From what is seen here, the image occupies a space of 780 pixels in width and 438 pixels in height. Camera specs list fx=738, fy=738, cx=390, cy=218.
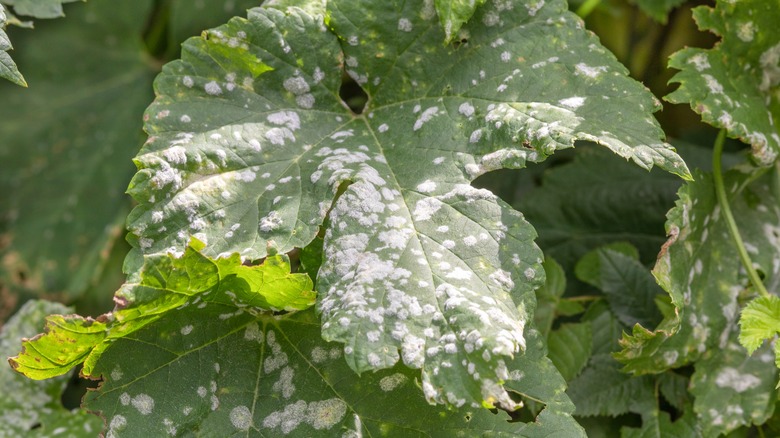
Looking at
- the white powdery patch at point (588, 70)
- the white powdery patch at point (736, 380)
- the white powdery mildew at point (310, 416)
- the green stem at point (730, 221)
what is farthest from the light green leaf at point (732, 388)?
the white powdery mildew at point (310, 416)

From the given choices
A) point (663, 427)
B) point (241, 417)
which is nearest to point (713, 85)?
point (663, 427)

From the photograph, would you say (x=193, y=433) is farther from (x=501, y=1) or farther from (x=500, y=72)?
(x=501, y=1)

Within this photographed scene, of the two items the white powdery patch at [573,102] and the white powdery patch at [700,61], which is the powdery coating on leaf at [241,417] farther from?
the white powdery patch at [700,61]

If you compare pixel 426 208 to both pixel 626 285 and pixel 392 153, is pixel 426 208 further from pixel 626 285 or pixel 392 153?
pixel 626 285

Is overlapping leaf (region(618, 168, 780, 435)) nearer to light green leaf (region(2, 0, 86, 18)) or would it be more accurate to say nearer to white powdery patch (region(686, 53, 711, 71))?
white powdery patch (region(686, 53, 711, 71))

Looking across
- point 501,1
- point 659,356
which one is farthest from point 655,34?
point 659,356

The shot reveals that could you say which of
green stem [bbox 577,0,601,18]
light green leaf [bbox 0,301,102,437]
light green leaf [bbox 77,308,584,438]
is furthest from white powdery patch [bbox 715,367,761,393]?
light green leaf [bbox 0,301,102,437]

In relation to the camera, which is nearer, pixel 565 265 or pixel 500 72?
pixel 500 72
